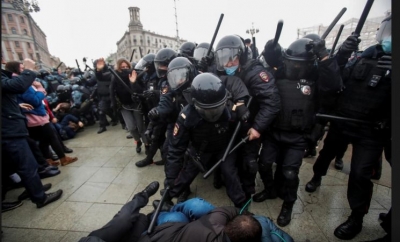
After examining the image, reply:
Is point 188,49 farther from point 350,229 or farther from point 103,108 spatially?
point 350,229

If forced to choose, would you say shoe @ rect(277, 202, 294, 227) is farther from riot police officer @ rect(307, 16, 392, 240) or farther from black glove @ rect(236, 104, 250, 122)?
black glove @ rect(236, 104, 250, 122)

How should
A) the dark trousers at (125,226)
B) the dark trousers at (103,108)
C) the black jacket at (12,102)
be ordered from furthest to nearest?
the dark trousers at (103,108) → the black jacket at (12,102) → the dark trousers at (125,226)

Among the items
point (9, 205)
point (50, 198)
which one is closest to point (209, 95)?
point (50, 198)

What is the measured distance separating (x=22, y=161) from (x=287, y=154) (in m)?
3.74

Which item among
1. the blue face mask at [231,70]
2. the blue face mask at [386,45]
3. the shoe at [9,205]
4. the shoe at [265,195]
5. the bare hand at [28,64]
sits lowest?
the shoe at [9,205]

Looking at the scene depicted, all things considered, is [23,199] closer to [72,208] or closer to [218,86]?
[72,208]

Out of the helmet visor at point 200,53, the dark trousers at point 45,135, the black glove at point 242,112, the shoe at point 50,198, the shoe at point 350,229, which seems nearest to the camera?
the shoe at point 350,229

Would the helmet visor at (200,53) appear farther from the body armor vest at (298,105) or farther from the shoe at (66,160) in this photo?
the shoe at (66,160)

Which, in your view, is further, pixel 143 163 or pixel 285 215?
pixel 143 163

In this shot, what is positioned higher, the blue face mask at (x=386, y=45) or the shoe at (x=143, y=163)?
the blue face mask at (x=386, y=45)

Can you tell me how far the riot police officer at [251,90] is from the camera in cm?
261

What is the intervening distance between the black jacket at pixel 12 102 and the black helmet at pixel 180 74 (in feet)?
6.50

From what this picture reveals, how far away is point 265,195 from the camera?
3146 millimetres

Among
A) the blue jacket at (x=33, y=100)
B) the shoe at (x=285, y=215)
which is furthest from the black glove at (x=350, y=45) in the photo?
the blue jacket at (x=33, y=100)
